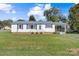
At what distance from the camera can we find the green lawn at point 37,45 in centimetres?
17412

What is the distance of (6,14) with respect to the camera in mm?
174125

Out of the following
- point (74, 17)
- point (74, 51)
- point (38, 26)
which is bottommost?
point (74, 51)

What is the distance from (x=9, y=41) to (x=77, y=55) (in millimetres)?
799

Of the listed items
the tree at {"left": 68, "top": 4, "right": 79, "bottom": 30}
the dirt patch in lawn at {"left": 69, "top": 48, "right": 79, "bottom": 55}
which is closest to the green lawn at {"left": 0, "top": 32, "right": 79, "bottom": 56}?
the dirt patch in lawn at {"left": 69, "top": 48, "right": 79, "bottom": 55}

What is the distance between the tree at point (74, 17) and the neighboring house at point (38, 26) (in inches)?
3.6

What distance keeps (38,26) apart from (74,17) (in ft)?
1.40

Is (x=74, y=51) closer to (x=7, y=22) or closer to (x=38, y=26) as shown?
(x=38, y=26)

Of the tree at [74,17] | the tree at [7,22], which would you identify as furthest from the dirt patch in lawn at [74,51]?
the tree at [7,22]

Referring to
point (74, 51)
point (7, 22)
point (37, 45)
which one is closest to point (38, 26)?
point (37, 45)

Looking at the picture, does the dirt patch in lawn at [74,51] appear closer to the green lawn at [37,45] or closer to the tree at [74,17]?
the green lawn at [37,45]

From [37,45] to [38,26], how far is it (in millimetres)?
219

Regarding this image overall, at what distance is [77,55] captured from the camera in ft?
571

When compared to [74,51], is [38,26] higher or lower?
higher

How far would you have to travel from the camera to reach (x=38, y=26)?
571ft
